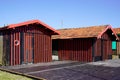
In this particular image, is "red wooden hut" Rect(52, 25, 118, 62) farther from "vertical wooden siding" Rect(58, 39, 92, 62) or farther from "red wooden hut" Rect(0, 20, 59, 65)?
"red wooden hut" Rect(0, 20, 59, 65)

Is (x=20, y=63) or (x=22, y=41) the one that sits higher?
(x=22, y=41)

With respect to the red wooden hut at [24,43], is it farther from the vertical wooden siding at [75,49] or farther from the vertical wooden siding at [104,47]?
the vertical wooden siding at [104,47]

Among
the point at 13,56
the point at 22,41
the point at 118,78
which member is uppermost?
the point at 22,41

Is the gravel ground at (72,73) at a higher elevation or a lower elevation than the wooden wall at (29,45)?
lower

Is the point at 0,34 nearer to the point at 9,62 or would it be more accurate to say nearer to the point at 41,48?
the point at 9,62

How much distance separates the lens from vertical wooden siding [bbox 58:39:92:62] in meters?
20.3

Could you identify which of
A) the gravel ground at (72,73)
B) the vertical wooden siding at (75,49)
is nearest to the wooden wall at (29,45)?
the gravel ground at (72,73)

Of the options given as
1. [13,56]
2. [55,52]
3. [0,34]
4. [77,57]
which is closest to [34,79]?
[13,56]

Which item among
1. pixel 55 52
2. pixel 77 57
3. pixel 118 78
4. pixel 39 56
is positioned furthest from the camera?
pixel 55 52

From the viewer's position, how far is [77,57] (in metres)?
21.1

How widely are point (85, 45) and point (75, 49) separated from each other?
1272 millimetres

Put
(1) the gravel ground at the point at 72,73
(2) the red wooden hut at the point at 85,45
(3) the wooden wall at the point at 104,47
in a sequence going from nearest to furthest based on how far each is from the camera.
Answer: (1) the gravel ground at the point at 72,73 → (2) the red wooden hut at the point at 85,45 → (3) the wooden wall at the point at 104,47

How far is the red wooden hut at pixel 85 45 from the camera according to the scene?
65.9ft

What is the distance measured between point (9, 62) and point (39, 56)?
9.97 ft
